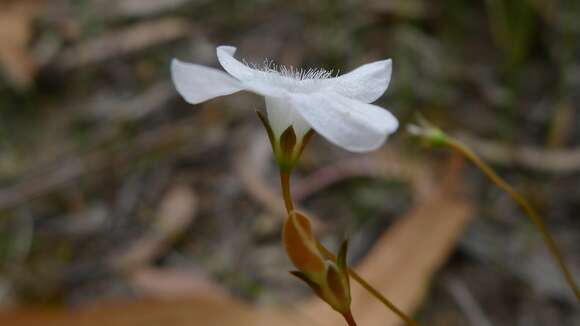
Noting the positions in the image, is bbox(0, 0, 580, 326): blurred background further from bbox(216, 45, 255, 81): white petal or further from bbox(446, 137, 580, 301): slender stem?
bbox(216, 45, 255, 81): white petal

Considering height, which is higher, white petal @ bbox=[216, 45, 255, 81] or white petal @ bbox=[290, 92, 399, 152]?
white petal @ bbox=[216, 45, 255, 81]

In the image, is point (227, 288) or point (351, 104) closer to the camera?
point (351, 104)

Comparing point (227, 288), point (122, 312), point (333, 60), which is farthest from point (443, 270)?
point (333, 60)

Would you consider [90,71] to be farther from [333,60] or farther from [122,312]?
[122,312]

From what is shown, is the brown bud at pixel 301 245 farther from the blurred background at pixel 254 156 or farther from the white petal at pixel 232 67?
the blurred background at pixel 254 156

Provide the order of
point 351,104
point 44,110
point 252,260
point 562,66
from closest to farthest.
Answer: point 351,104, point 252,260, point 562,66, point 44,110

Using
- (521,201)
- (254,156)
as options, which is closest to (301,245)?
(521,201)

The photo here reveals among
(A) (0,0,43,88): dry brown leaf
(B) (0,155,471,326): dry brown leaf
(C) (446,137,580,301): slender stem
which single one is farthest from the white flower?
(A) (0,0,43,88): dry brown leaf
